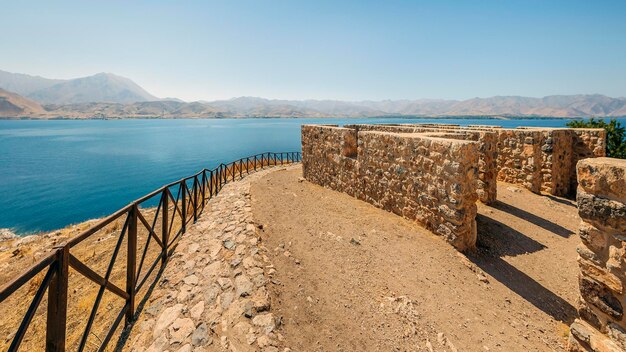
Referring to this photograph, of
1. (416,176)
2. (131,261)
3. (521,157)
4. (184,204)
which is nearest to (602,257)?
(416,176)

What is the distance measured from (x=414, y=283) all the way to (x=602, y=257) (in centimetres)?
249

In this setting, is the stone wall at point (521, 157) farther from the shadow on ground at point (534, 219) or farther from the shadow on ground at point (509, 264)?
the shadow on ground at point (509, 264)

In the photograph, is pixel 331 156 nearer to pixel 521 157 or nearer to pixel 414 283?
pixel 414 283

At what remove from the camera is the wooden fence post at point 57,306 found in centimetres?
243

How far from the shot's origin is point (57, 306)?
2.48 meters

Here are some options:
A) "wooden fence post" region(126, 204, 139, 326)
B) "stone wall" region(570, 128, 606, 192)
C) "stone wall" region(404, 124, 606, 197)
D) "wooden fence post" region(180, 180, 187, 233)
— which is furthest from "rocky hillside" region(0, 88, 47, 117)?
"stone wall" region(570, 128, 606, 192)

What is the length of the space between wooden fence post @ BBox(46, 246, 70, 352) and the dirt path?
7.42 ft

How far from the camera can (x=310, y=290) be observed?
14.8 feet

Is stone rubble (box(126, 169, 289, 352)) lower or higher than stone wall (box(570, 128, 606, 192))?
lower

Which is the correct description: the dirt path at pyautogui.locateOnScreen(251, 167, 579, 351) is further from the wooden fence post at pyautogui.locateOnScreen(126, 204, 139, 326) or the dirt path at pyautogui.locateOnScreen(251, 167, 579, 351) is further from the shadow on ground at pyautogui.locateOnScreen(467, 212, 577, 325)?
the wooden fence post at pyautogui.locateOnScreen(126, 204, 139, 326)

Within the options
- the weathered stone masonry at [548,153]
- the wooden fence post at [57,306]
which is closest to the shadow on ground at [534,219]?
the weathered stone masonry at [548,153]

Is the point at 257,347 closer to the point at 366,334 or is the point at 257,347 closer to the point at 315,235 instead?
the point at 366,334

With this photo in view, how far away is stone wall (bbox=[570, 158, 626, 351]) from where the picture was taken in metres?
2.91

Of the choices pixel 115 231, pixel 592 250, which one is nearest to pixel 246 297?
pixel 592 250
